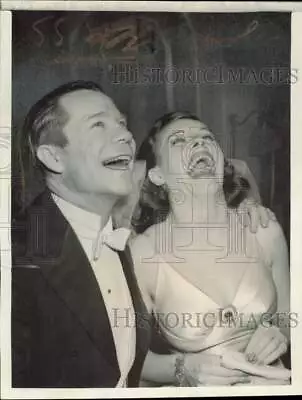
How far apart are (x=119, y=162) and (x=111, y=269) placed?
116mm

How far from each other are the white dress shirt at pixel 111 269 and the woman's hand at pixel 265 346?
13cm

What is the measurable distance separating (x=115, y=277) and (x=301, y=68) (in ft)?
1.02

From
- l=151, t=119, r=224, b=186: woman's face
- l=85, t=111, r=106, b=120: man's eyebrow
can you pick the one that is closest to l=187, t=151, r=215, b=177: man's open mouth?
l=151, t=119, r=224, b=186: woman's face

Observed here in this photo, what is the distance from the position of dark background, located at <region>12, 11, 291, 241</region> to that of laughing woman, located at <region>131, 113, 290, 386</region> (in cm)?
3

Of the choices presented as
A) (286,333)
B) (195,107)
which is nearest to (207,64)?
(195,107)

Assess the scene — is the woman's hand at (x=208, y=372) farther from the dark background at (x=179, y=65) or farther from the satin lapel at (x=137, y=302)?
the dark background at (x=179, y=65)

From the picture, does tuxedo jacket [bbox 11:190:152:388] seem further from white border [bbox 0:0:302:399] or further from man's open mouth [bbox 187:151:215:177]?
man's open mouth [bbox 187:151:215:177]

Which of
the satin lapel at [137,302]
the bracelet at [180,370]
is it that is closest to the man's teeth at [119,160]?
the satin lapel at [137,302]

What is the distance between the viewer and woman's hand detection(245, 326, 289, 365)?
0.54 meters

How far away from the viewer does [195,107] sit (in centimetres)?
54

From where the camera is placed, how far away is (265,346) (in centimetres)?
54

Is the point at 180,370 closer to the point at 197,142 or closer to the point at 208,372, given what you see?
the point at 208,372

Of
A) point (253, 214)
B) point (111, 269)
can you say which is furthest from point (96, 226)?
point (253, 214)

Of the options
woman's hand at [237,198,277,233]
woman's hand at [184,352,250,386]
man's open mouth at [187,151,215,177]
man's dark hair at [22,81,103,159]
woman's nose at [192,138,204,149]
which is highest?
man's dark hair at [22,81,103,159]
